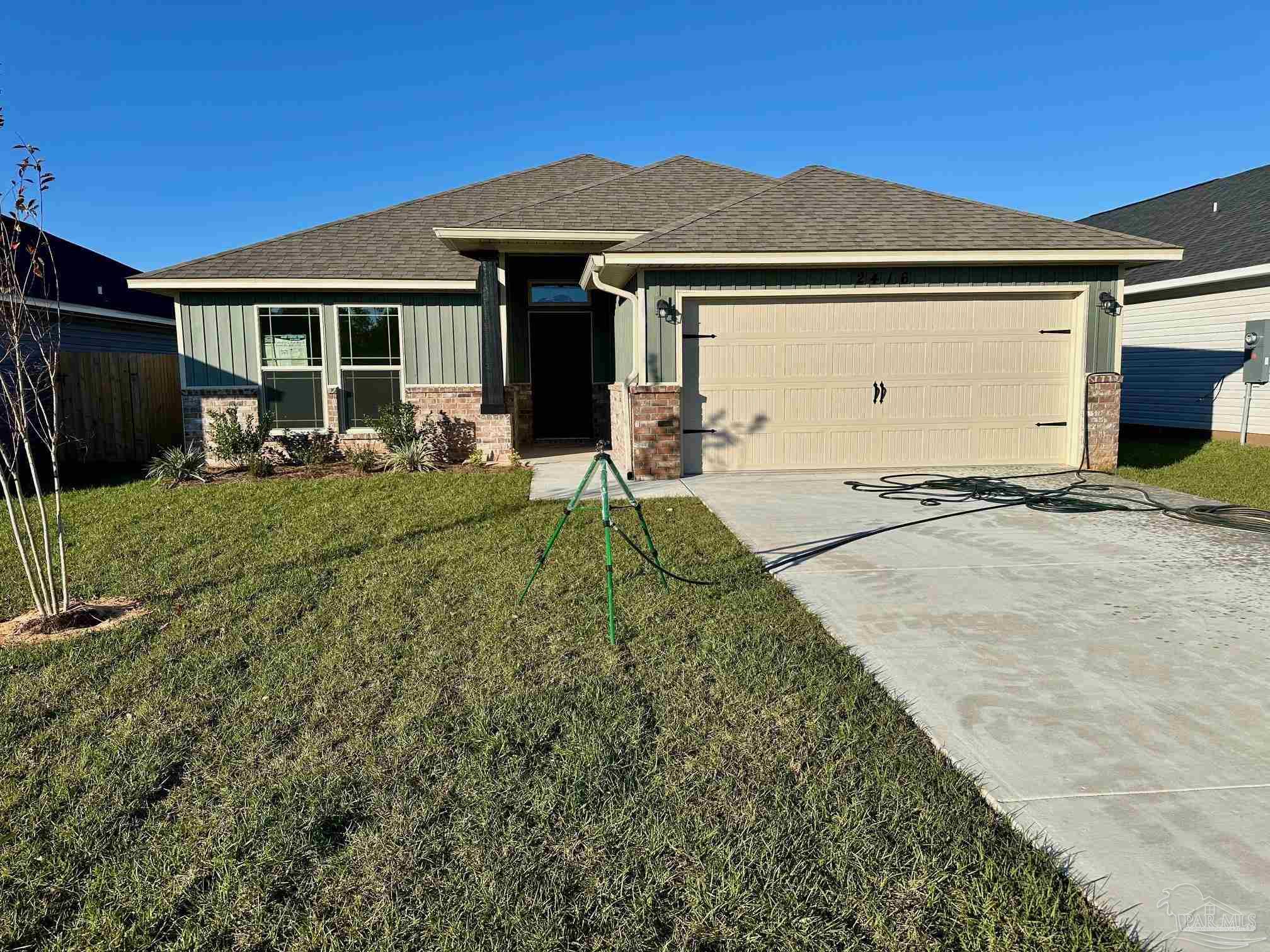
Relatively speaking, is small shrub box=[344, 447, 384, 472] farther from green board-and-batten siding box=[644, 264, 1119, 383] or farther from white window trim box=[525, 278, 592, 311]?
green board-and-batten siding box=[644, 264, 1119, 383]

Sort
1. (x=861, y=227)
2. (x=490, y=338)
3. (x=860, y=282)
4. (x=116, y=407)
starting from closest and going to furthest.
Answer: (x=860, y=282), (x=861, y=227), (x=490, y=338), (x=116, y=407)

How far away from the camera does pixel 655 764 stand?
9.63ft

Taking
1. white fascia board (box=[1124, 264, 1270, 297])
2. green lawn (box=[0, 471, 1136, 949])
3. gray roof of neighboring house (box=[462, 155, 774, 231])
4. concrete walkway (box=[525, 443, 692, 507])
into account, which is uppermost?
gray roof of neighboring house (box=[462, 155, 774, 231])

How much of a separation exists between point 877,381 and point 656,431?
296 cm

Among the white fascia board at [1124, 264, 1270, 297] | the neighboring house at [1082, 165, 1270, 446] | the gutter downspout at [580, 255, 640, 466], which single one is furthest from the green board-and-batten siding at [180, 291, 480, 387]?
the white fascia board at [1124, 264, 1270, 297]

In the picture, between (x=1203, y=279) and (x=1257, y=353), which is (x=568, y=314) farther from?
(x=1257, y=353)

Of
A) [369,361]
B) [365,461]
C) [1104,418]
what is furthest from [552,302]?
[1104,418]

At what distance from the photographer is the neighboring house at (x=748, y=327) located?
31.7 ft

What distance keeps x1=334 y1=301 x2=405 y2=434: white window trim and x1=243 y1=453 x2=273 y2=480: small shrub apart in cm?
127

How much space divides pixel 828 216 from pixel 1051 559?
610 cm

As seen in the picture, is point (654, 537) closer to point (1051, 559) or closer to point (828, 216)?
point (1051, 559)

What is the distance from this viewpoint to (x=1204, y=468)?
10.4m

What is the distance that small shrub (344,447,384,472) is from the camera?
11016 mm

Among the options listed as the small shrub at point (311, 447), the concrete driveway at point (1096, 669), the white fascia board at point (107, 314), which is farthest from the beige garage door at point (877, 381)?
the white fascia board at point (107, 314)
